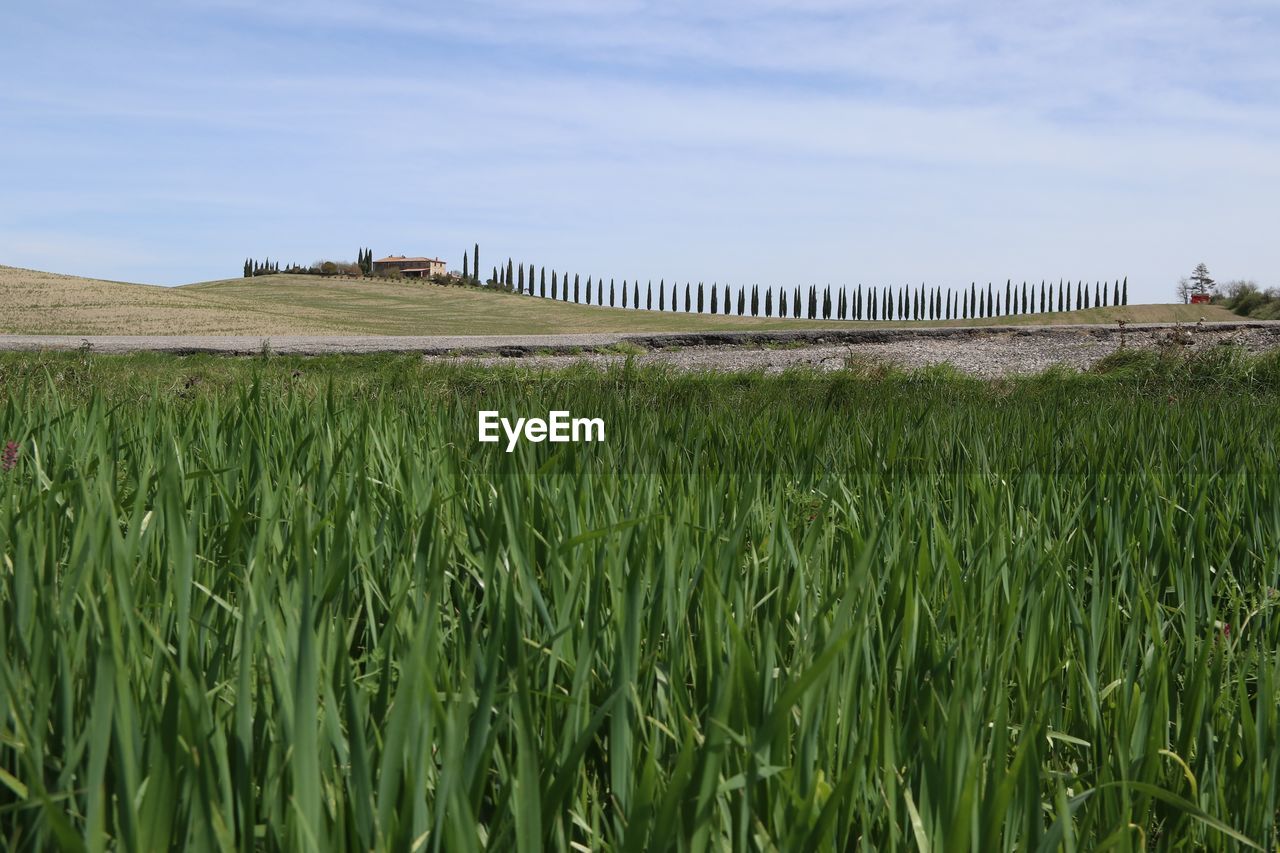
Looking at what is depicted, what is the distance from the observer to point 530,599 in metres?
1.28

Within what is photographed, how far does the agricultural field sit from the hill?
18.7m

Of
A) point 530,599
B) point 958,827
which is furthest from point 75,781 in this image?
point 958,827

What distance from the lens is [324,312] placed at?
35.7m

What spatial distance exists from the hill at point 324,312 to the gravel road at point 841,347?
8331mm

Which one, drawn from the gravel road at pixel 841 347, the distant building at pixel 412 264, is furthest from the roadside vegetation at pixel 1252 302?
the distant building at pixel 412 264

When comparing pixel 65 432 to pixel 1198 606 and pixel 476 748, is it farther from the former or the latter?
pixel 1198 606

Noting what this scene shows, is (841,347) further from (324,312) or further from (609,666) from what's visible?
(324,312)

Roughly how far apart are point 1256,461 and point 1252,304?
35851 millimetres

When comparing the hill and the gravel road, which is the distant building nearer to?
the hill

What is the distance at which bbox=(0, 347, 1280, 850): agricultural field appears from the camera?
766 mm

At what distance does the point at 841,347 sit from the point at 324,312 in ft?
92.1

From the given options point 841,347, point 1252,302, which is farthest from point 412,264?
point 841,347

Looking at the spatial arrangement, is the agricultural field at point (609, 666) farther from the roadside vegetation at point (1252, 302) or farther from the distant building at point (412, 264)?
the distant building at point (412, 264)

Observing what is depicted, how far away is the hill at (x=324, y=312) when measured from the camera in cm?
2631
